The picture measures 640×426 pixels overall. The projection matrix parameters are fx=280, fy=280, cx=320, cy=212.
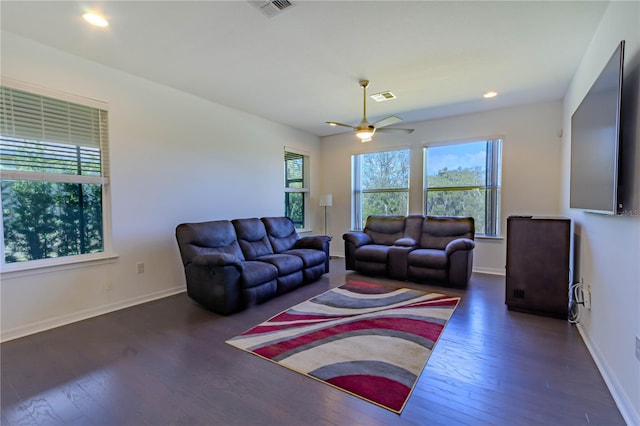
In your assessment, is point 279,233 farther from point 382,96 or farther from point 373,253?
point 382,96

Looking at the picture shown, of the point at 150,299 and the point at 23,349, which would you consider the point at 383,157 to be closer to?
the point at 150,299

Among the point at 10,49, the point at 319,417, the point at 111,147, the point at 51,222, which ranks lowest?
the point at 319,417

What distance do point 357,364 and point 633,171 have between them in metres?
2.12

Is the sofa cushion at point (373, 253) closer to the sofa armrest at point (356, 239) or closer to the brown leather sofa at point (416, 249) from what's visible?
the brown leather sofa at point (416, 249)

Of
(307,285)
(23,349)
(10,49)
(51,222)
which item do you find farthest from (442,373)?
(10,49)

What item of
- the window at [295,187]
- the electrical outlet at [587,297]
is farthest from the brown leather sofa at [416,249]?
the window at [295,187]

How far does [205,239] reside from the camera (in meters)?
3.62

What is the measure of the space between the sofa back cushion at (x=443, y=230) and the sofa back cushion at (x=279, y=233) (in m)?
2.27

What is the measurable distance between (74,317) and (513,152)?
6354mm

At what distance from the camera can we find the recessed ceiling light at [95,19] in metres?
2.26

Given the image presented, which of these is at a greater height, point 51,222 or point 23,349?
point 51,222

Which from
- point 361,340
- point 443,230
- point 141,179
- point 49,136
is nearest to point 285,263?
point 361,340

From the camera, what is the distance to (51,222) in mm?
2893

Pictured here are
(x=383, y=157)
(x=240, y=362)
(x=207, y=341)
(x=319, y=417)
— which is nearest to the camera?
(x=319, y=417)
